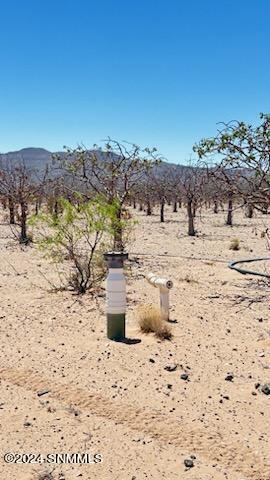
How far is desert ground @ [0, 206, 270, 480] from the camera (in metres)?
3.81

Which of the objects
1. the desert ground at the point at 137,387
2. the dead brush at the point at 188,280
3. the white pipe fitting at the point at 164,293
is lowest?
the desert ground at the point at 137,387

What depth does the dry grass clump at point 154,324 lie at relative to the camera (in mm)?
6656

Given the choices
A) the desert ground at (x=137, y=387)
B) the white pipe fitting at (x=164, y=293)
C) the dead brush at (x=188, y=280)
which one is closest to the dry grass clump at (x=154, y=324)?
the desert ground at (x=137, y=387)

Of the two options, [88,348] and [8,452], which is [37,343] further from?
[8,452]

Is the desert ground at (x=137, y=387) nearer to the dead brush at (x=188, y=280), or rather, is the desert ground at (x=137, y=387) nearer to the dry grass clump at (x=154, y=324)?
the dry grass clump at (x=154, y=324)

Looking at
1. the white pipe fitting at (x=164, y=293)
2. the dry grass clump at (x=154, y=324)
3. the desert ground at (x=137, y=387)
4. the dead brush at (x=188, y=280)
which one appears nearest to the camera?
the desert ground at (x=137, y=387)

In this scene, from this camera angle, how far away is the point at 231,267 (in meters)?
12.8

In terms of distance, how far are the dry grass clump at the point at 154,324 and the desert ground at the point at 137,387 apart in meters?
0.12

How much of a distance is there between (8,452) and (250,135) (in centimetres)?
777

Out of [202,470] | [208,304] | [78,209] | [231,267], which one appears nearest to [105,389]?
[202,470]

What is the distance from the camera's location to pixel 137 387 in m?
5.11

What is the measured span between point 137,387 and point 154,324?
1.74 meters

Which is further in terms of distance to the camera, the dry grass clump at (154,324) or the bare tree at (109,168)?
the bare tree at (109,168)

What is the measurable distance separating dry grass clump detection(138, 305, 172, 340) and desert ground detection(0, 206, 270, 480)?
123 mm
